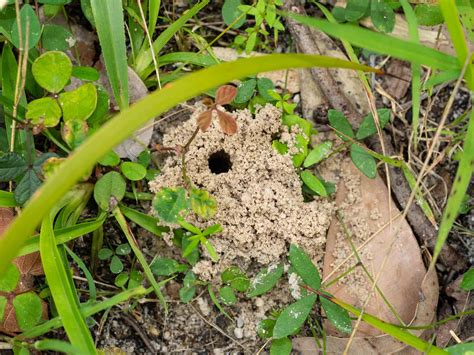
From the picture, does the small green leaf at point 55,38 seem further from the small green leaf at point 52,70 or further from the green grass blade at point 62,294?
the green grass blade at point 62,294

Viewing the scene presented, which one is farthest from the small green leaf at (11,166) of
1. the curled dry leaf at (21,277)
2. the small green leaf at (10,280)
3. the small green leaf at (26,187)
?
the small green leaf at (10,280)

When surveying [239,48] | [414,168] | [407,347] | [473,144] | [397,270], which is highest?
[239,48]

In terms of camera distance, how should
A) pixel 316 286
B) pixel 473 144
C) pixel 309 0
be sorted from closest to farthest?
pixel 473 144
pixel 316 286
pixel 309 0

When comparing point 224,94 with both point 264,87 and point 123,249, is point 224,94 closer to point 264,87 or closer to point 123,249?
point 264,87

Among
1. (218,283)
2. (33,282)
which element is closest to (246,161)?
(218,283)

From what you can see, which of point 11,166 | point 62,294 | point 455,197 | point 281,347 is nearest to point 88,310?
point 62,294

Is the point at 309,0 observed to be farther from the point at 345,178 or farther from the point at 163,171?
the point at 163,171
